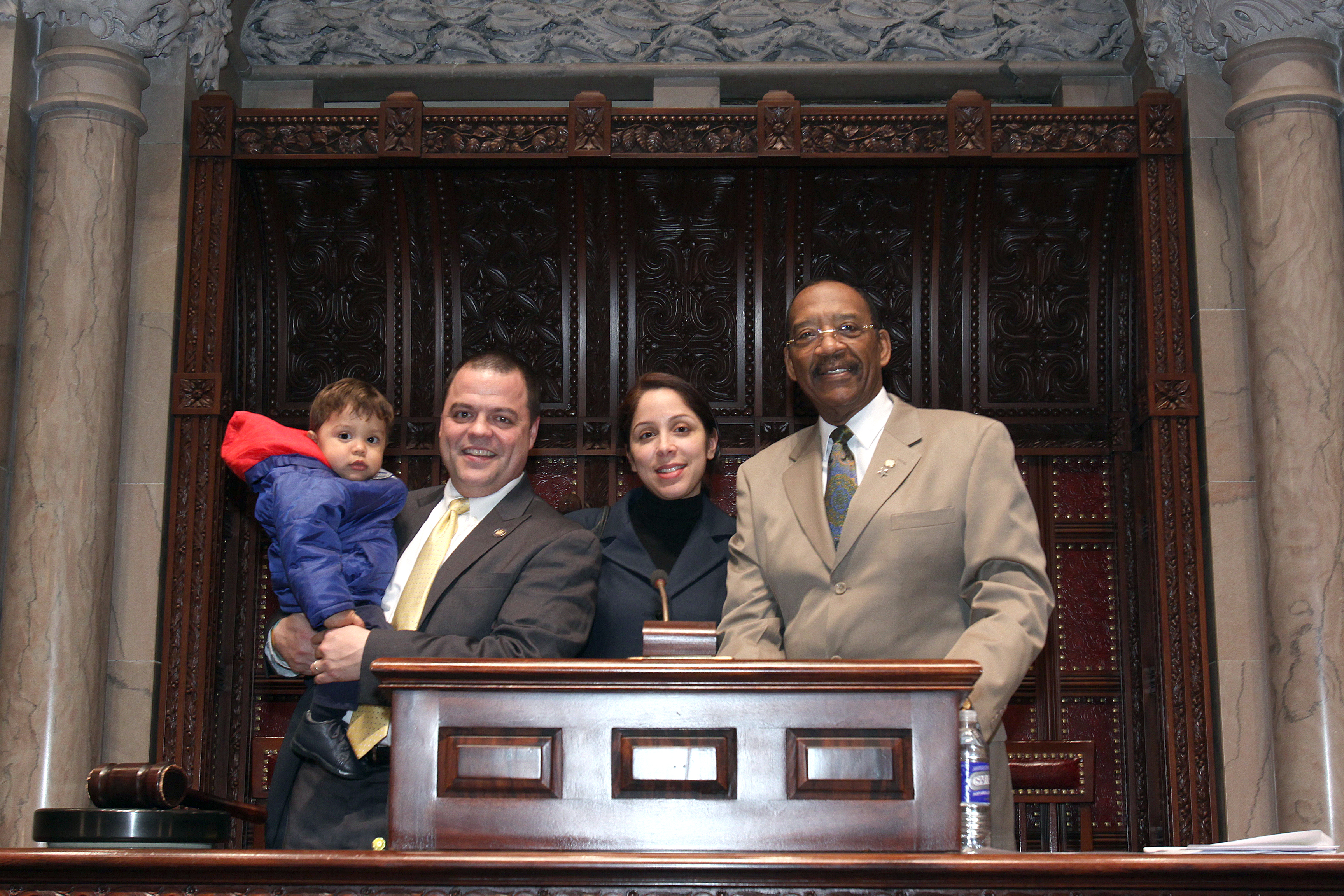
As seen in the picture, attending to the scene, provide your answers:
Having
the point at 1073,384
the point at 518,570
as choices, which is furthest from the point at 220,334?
the point at 1073,384

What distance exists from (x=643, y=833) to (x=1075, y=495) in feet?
13.2

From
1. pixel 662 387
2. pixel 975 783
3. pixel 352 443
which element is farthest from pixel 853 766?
pixel 352 443

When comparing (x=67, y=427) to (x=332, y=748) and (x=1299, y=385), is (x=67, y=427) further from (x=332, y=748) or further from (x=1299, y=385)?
(x=1299, y=385)

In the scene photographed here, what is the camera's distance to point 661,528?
11.1ft

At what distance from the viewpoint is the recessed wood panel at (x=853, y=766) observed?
6.05 feet

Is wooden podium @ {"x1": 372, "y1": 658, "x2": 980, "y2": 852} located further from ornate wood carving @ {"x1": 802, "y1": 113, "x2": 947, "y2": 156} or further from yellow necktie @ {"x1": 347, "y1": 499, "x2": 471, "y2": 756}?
ornate wood carving @ {"x1": 802, "y1": 113, "x2": 947, "y2": 156}

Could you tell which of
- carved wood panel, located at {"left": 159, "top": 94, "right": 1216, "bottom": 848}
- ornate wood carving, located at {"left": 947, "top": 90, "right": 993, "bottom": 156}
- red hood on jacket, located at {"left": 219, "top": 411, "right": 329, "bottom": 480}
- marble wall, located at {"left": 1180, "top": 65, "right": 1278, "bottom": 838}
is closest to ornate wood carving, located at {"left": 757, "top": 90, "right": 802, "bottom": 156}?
carved wood panel, located at {"left": 159, "top": 94, "right": 1216, "bottom": 848}

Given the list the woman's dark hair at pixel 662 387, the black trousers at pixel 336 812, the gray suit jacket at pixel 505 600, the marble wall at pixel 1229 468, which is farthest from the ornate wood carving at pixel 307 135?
the marble wall at pixel 1229 468

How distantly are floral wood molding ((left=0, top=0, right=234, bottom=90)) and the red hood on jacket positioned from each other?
2.27 metres

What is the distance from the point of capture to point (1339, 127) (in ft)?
15.8

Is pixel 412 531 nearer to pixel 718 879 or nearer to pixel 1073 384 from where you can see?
pixel 718 879

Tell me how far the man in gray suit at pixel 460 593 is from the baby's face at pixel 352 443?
0.55 ft

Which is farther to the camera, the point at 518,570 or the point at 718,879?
the point at 518,570

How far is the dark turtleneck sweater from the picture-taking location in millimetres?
3336
